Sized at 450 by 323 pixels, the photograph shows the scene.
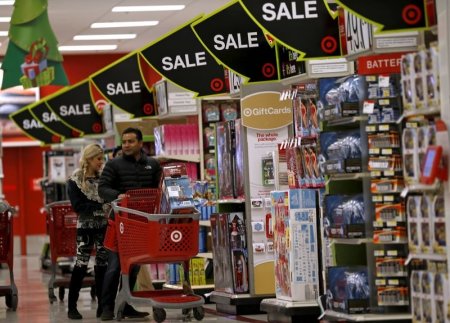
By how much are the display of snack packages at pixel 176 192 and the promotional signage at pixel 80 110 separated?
8.88 metres

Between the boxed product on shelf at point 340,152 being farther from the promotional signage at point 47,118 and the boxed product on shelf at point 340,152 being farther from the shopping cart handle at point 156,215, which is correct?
the promotional signage at point 47,118

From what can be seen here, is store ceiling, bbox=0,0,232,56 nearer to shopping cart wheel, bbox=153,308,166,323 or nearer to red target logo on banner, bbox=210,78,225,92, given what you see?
red target logo on banner, bbox=210,78,225,92

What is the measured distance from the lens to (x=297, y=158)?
8.84m

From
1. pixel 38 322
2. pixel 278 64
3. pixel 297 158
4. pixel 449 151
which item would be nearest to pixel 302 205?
pixel 297 158

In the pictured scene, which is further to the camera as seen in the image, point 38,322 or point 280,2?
point 38,322

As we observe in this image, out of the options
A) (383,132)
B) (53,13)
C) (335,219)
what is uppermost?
(53,13)

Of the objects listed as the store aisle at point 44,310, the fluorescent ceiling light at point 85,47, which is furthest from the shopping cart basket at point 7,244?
the fluorescent ceiling light at point 85,47

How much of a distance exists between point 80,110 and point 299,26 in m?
10.9

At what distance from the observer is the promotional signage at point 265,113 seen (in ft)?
32.6

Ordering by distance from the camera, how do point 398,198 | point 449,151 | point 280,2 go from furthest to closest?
point 280,2, point 398,198, point 449,151

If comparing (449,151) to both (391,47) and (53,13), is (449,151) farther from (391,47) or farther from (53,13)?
(53,13)

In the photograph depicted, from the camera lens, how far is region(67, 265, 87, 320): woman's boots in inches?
413

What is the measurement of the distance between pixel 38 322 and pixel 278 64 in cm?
321

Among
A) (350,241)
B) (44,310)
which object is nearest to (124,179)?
(44,310)
